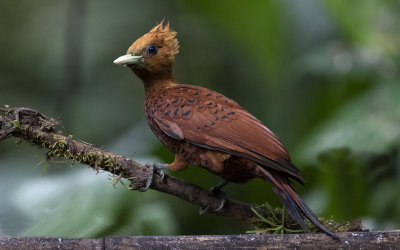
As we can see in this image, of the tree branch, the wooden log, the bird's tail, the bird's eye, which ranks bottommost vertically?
the wooden log

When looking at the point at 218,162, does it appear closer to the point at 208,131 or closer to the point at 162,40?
the point at 208,131

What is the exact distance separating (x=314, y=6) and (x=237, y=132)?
8.61 ft

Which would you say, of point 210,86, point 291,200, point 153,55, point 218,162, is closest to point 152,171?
point 218,162

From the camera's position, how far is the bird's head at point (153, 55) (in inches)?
108

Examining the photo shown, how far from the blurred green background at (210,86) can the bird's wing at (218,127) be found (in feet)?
1.85

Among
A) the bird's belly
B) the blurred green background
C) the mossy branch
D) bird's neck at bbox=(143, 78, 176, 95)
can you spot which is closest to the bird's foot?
the mossy branch

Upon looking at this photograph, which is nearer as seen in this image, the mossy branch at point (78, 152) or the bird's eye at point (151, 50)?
the mossy branch at point (78, 152)

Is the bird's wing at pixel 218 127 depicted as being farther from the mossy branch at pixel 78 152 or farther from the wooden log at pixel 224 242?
the wooden log at pixel 224 242

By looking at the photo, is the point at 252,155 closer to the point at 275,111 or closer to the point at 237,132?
the point at 237,132

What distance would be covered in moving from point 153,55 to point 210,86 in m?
2.21

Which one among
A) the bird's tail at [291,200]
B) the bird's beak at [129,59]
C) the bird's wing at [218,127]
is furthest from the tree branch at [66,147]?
the bird's beak at [129,59]

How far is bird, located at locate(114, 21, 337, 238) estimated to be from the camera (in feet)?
7.63

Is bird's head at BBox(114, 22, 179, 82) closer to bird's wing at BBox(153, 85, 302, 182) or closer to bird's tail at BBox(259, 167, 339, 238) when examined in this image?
bird's wing at BBox(153, 85, 302, 182)

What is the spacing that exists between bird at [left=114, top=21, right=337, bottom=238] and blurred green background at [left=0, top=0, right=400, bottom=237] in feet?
1.79
